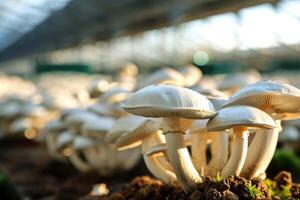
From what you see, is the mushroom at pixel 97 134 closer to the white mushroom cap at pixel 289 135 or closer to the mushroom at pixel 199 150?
the mushroom at pixel 199 150

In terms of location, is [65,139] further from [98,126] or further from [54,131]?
[98,126]

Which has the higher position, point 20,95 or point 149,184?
point 20,95

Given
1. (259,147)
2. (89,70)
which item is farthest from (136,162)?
(89,70)

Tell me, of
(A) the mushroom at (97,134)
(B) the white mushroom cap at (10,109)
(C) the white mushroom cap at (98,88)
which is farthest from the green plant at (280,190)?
(B) the white mushroom cap at (10,109)

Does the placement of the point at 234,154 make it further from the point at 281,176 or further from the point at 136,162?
the point at 136,162

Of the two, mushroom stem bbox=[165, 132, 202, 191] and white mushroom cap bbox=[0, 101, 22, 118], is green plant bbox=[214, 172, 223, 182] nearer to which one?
mushroom stem bbox=[165, 132, 202, 191]

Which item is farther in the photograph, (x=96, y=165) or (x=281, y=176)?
(x=96, y=165)

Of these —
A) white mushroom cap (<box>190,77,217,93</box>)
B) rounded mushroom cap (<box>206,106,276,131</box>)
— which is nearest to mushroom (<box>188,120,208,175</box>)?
white mushroom cap (<box>190,77,217,93</box>)
